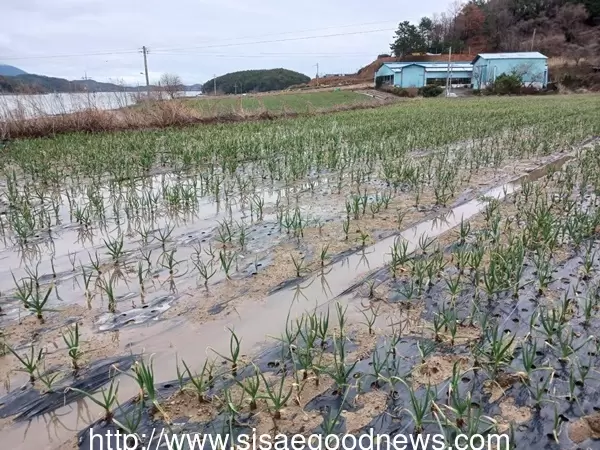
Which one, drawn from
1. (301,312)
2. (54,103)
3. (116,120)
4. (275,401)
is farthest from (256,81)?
(275,401)

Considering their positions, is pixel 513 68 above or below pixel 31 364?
above

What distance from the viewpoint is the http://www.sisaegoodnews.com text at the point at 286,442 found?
206 cm

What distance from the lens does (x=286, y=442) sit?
82.4 inches

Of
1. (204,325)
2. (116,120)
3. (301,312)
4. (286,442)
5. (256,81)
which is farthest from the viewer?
(256,81)

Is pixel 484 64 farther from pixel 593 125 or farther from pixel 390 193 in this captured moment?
pixel 390 193

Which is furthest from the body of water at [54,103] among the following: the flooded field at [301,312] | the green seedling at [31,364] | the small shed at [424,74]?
the small shed at [424,74]

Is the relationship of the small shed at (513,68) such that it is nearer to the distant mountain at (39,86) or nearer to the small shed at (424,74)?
the small shed at (424,74)

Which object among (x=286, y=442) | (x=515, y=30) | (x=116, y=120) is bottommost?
(x=286, y=442)

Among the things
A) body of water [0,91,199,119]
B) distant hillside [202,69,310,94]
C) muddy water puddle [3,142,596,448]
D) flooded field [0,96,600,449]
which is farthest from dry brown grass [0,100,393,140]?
distant hillside [202,69,310,94]

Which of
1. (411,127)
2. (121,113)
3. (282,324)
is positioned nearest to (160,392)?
(282,324)

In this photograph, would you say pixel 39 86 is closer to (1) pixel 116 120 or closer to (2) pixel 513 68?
(1) pixel 116 120

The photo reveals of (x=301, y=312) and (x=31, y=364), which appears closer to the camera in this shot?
(x=31, y=364)

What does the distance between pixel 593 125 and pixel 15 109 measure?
710 inches

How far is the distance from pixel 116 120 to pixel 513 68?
46294mm
